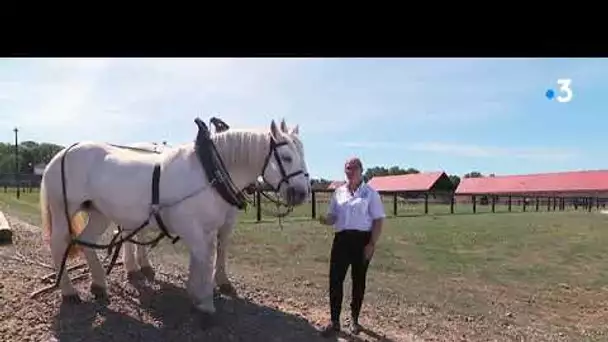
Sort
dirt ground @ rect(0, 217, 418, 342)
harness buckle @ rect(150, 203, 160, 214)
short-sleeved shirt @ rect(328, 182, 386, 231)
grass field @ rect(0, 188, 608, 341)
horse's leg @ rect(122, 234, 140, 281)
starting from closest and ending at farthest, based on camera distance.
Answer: dirt ground @ rect(0, 217, 418, 342) → harness buckle @ rect(150, 203, 160, 214) → short-sleeved shirt @ rect(328, 182, 386, 231) → horse's leg @ rect(122, 234, 140, 281) → grass field @ rect(0, 188, 608, 341)

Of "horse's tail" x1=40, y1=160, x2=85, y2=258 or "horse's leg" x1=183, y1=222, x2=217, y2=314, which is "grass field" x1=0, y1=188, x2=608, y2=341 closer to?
"horse's leg" x1=183, y1=222, x2=217, y2=314

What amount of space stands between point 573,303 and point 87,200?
5.68m

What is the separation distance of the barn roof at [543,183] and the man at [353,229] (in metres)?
60.6

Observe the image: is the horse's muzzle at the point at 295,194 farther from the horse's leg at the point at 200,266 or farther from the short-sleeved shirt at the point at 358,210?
the horse's leg at the point at 200,266

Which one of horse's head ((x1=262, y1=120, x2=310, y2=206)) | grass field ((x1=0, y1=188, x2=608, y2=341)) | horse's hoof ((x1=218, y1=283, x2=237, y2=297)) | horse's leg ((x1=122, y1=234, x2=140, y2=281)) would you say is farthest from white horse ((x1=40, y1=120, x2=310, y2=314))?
grass field ((x1=0, y1=188, x2=608, y2=341))

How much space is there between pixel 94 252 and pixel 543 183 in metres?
70.0

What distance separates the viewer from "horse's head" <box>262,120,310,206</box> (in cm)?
452

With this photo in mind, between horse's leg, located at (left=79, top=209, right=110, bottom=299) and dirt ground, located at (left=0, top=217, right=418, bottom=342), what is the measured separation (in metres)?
0.11

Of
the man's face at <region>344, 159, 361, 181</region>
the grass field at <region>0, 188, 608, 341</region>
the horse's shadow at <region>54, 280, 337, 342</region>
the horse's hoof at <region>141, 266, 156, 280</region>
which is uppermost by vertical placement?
the man's face at <region>344, 159, 361, 181</region>

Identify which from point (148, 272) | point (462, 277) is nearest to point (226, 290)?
point (148, 272)

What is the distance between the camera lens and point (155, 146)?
18.8 feet

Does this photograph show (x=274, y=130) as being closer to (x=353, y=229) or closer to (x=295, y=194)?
(x=295, y=194)

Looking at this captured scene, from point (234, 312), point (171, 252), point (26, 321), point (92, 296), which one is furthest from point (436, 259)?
point (26, 321)

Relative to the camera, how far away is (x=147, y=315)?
16.0 feet
